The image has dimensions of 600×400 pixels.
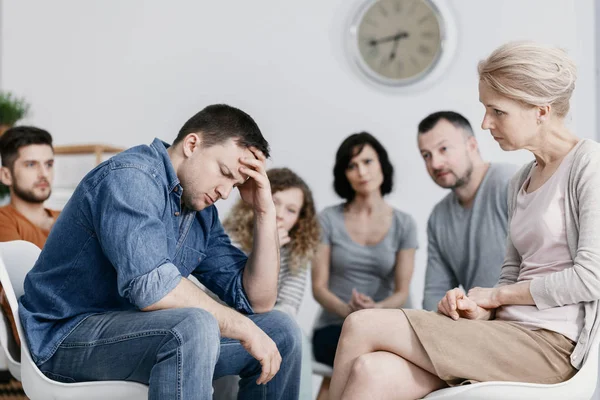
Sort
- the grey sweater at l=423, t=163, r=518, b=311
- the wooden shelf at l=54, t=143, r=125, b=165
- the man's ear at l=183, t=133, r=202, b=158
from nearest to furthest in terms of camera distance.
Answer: the man's ear at l=183, t=133, r=202, b=158, the grey sweater at l=423, t=163, r=518, b=311, the wooden shelf at l=54, t=143, r=125, b=165

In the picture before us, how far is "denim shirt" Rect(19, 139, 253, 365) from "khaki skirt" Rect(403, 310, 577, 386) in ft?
1.81

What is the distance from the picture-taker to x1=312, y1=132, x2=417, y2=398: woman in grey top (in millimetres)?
2809

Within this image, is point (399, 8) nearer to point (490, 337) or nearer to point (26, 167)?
point (26, 167)

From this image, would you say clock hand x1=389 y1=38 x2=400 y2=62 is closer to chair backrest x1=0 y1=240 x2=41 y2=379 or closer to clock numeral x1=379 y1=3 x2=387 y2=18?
clock numeral x1=379 y1=3 x2=387 y2=18

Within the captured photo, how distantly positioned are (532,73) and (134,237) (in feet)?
2.85

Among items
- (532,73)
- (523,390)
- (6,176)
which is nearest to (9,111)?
(6,176)

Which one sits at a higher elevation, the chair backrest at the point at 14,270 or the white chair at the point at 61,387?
the chair backrest at the point at 14,270

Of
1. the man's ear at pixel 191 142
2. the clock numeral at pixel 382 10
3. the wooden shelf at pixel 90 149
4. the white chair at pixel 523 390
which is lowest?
the white chair at pixel 523 390

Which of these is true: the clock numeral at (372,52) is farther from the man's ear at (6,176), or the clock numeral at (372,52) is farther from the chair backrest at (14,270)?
the chair backrest at (14,270)

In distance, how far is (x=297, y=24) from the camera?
150 inches

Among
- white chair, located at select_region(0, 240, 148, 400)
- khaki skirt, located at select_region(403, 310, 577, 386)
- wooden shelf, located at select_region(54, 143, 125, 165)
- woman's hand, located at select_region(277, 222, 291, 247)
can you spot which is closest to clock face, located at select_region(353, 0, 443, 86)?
wooden shelf, located at select_region(54, 143, 125, 165)

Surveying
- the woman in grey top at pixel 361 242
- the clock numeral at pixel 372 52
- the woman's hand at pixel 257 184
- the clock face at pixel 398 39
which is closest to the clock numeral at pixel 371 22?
the clock face at pixel 398 39

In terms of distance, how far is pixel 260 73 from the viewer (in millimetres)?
3852

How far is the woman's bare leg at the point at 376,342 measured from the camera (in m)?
1.47
